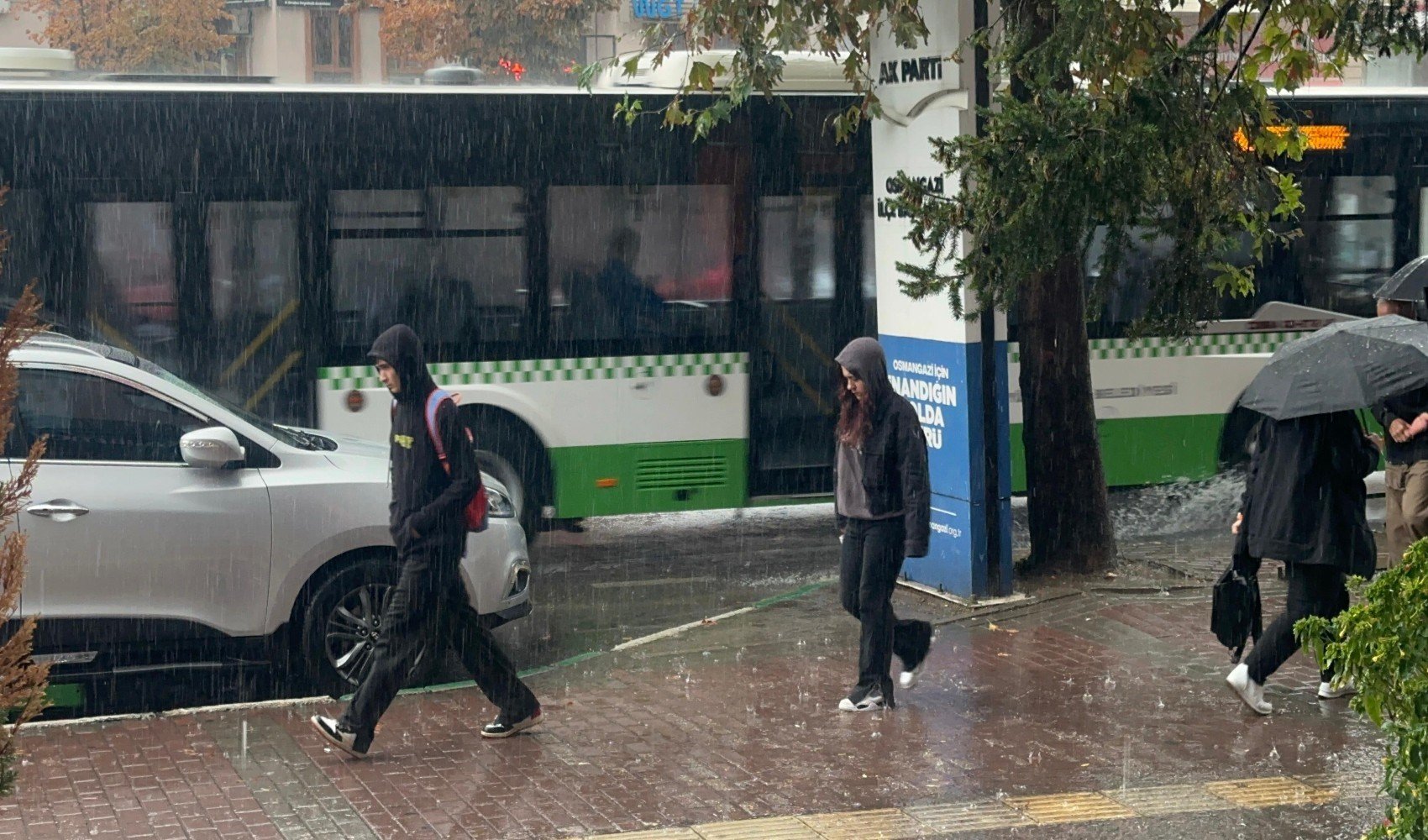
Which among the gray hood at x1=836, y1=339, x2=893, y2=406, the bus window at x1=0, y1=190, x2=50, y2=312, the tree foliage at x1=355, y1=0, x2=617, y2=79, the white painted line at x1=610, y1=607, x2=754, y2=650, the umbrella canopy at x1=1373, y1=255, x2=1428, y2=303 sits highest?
the tree foliage at x1=355, y1=0, x2=617, y2=79

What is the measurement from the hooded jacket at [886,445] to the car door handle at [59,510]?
3.53m

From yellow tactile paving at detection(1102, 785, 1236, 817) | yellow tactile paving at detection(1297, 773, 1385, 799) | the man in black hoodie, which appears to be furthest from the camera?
the man in black hoodie

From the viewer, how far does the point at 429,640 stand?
7277mm

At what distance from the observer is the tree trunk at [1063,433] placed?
1067 cm

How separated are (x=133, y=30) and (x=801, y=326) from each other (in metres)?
22.5

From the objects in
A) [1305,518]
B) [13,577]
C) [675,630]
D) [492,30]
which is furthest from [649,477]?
[492,30]

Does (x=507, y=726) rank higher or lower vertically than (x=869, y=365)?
lower

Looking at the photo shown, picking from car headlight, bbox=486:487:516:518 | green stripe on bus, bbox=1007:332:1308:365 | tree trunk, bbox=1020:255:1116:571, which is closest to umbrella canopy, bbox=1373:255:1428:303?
tree trunk, bbox=1020:255:1116:571

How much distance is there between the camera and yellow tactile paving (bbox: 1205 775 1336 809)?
6.38 metres

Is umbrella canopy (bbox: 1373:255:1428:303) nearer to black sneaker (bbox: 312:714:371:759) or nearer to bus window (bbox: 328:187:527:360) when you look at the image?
black sneaker (bbox: 312:714:371:759)

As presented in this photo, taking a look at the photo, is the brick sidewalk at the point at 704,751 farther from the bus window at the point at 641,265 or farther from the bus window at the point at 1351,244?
the bus window at the point at 1351,244

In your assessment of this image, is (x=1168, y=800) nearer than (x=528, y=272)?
Yes

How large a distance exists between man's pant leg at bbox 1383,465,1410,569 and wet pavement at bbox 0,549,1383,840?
79 centimetres

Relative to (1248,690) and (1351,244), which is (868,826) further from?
(1351,244)
